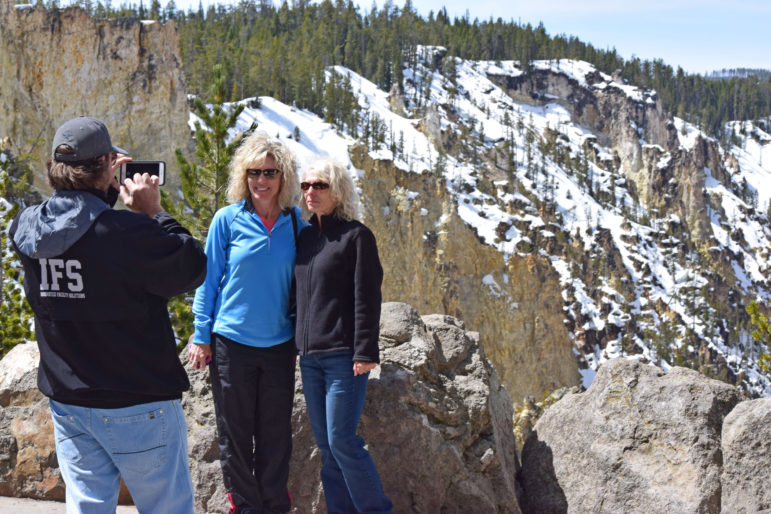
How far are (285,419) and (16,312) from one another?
691 cm

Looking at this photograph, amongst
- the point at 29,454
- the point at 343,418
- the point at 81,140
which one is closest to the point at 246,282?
the point at 343,418

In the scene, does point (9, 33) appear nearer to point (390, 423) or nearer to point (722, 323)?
point (390, 423)

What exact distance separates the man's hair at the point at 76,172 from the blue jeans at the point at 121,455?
69 cm

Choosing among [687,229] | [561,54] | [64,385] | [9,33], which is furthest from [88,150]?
[561,54]

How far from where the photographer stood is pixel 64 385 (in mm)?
2174

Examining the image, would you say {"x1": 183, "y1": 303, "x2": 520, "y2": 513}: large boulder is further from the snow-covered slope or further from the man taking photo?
the snow-covered slope

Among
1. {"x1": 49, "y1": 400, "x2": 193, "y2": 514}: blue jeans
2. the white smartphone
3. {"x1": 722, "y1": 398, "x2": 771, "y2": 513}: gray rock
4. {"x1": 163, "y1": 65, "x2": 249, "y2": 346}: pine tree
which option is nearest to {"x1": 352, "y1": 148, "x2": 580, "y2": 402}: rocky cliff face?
{"x1": 163, "y1": 65, "x2": 249, "y2": 346}: pine tree

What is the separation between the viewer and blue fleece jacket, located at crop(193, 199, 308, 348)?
3.16 metres

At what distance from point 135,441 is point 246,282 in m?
1.12

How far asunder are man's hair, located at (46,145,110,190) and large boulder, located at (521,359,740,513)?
3109mm

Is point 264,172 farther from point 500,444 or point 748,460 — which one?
point 748,460

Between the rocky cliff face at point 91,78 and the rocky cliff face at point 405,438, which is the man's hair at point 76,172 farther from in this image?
the rocky cliff face at point 91,78

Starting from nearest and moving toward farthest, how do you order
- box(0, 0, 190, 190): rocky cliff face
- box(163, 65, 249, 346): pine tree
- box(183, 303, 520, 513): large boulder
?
box(183, 303, 520, 513): large boulder
box(163, 65, 249, 346): pine tree
box(0, 0, 190, 190): rocky cliff face

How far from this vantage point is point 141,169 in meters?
2.53
